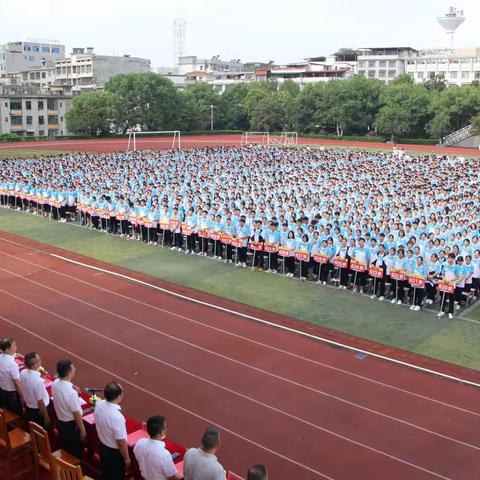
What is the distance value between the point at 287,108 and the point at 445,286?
62465 mm

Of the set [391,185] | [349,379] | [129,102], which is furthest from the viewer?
[129,102]

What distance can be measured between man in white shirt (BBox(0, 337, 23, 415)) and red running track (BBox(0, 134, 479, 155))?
154ft

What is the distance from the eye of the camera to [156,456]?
16.0 ft

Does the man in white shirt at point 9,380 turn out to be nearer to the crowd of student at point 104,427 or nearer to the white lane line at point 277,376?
the crowd of student at point 104,427

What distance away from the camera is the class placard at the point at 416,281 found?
11.9m

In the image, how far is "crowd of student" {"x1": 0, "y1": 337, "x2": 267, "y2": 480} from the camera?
15.5 ft

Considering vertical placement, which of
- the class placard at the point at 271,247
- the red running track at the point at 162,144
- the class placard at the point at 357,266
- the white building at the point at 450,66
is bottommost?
the class placard at the point at 357,266

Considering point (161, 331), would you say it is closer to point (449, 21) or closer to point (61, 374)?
point (61, 374)

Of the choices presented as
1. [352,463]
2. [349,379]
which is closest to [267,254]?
[349,379]

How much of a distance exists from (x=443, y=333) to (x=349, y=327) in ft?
5.87

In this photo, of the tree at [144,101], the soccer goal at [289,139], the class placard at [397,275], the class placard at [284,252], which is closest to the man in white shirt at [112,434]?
the class placard at [397,275]

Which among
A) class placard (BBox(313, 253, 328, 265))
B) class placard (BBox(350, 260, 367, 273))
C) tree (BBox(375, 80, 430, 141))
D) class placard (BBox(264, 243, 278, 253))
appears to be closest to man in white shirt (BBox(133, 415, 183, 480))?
class placard (BBox(350, 260, 367, 273))

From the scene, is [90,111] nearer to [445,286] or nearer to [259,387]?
[445,286]

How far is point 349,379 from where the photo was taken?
8.88 meters
